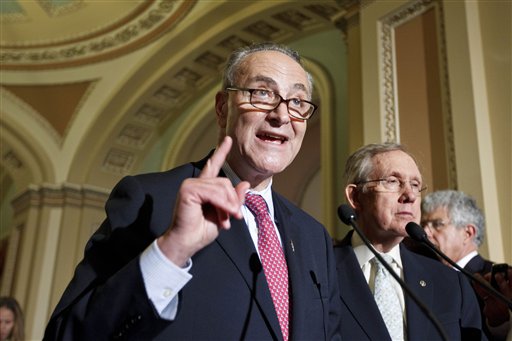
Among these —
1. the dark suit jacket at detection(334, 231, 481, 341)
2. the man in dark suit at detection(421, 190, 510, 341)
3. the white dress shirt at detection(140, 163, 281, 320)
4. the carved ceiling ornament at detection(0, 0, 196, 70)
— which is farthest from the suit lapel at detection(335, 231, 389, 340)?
the carved ceiling ornament at detection(0, 0, 196, 70)

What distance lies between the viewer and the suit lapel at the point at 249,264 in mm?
1171

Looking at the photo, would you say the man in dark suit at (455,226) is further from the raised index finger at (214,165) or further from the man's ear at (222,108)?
the raised index finger at (214,165)

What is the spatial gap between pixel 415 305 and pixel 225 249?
0.80 m

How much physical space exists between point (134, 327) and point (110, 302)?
0.07m

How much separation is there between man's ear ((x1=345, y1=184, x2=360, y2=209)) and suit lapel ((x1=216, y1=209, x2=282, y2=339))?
0.91m

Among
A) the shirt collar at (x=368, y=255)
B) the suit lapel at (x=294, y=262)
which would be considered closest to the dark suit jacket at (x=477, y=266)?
the shirt collar at (x=368, y=255)

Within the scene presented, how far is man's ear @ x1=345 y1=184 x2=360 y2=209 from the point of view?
6.87 ft

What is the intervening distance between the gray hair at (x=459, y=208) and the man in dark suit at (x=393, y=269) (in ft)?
2.46

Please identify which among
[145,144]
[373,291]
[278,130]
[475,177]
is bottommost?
[373,291]

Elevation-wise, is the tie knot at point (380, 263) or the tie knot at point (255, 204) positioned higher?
the tie knot at point (255, 204)

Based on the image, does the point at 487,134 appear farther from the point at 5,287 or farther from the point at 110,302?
the point at 5,287

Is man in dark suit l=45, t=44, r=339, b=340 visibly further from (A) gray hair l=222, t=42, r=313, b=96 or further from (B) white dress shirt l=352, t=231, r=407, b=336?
(B) white dress shirt l=352, t=231, r=407, b=336

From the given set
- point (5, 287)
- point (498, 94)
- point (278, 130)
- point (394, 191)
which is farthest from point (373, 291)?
point (5, 287)

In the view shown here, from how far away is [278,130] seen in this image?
136cm
